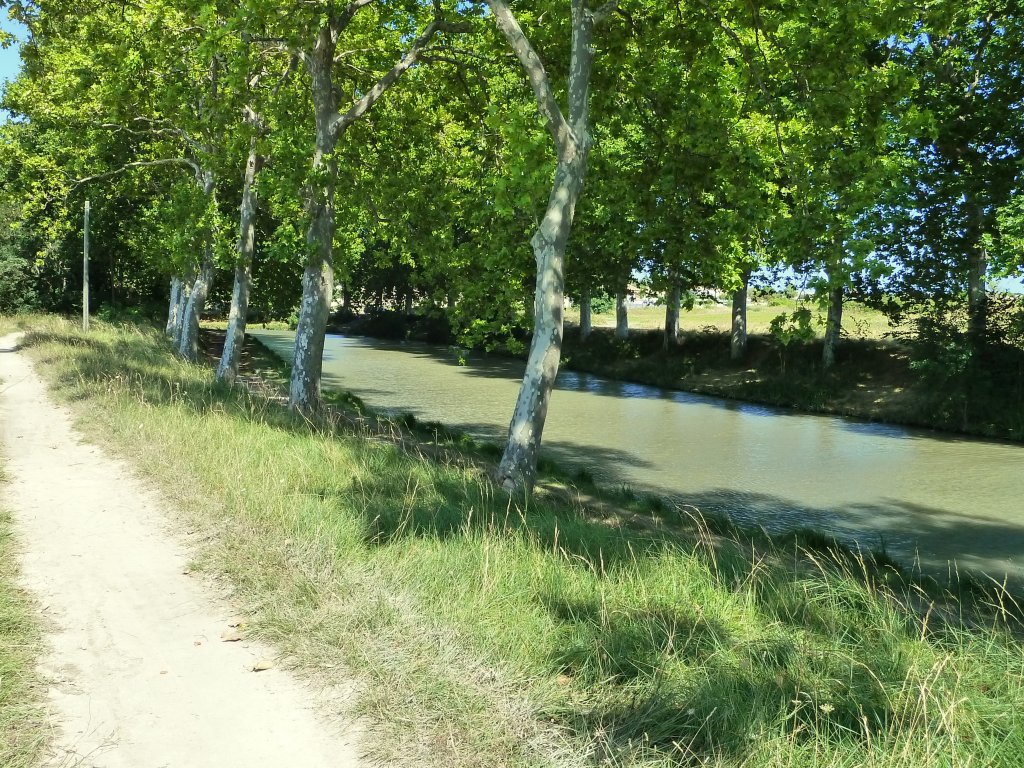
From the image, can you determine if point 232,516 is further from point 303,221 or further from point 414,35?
point 414,35

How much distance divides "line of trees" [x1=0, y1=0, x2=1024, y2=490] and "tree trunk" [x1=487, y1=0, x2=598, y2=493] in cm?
3

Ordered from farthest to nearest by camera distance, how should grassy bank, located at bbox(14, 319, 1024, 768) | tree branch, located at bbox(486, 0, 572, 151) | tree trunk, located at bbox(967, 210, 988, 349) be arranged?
1. tree trunk, located at bbox(967, 210, 988, 349)
2. tree branch, located at bbox(486, 0, 572, 151)
3. grassy bank, located at bbox(14, 319, 1024, 768)

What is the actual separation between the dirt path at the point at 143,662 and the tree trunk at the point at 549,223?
454 cm

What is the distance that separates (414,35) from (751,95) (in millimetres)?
8587

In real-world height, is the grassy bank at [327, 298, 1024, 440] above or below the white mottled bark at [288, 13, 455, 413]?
below

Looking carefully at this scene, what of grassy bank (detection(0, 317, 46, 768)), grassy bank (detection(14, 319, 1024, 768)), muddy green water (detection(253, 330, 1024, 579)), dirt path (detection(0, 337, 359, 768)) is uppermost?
grassy bank (detection(14, 319, 1024, 768))

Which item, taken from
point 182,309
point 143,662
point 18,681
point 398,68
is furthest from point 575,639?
point 182,309

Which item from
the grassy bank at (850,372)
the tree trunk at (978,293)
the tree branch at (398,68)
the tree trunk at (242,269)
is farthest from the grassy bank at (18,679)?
the tree trunk at (978,293)

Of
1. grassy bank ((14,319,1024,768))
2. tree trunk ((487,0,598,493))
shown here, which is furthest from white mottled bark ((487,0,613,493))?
grassy bank ((14,319,1024,768))

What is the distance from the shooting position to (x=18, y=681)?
14.2 ft

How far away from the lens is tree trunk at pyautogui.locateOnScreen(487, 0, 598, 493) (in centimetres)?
1069

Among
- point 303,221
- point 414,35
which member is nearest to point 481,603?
point 303,221

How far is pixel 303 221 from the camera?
15773 millimetres

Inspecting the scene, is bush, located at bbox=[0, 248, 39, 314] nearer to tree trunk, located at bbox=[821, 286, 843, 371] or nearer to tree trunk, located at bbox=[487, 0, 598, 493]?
tree trunk, located at bbox=[821, 286, 843, 371]
